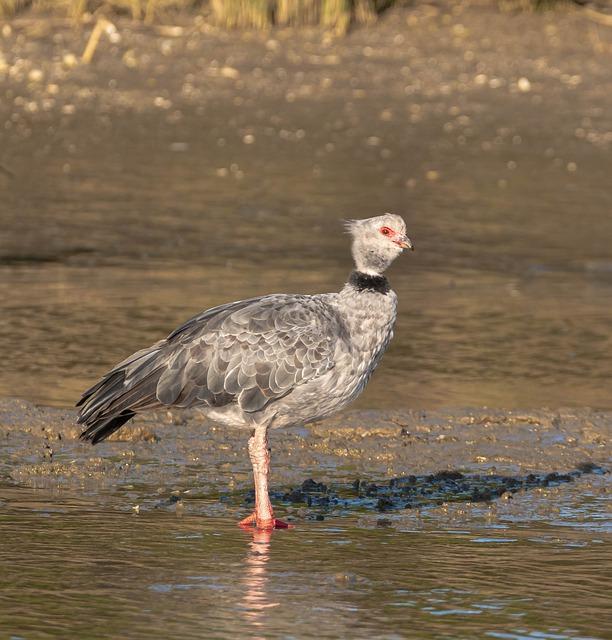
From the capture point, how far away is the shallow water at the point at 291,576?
6164 millimetres

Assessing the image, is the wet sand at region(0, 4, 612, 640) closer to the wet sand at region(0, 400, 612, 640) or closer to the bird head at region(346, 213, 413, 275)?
the wet sand at region(0, 400, 612, 640)

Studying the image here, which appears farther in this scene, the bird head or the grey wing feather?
the bird head

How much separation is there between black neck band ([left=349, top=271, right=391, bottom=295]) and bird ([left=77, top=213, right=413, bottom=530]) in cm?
1

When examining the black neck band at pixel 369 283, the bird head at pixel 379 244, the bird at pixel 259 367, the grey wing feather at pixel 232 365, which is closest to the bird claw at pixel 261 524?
the bird at pixel 259 367

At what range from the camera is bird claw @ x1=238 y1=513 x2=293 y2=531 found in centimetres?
750

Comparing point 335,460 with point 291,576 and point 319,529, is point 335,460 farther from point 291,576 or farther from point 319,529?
point 291,576

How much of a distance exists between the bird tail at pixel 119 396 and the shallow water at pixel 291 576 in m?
0.38

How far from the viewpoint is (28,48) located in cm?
1972

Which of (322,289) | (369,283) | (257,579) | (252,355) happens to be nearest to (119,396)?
(252,355)

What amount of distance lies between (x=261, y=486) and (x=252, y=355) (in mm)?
623

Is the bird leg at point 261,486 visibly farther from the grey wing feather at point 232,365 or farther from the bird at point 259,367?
the grey wing feather at point 232,365

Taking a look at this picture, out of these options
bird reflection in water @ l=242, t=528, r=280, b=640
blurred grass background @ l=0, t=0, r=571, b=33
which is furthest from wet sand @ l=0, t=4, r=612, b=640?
blurred grass background @ l=0, t=0, r=571, b=33

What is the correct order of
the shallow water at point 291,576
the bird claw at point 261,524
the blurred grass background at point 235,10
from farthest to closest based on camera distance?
the blurred grass background at point 235,10
the bird claw at point 261,524
the shallow water at point 291,576

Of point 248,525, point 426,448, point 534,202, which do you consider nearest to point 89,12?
point 534,202
